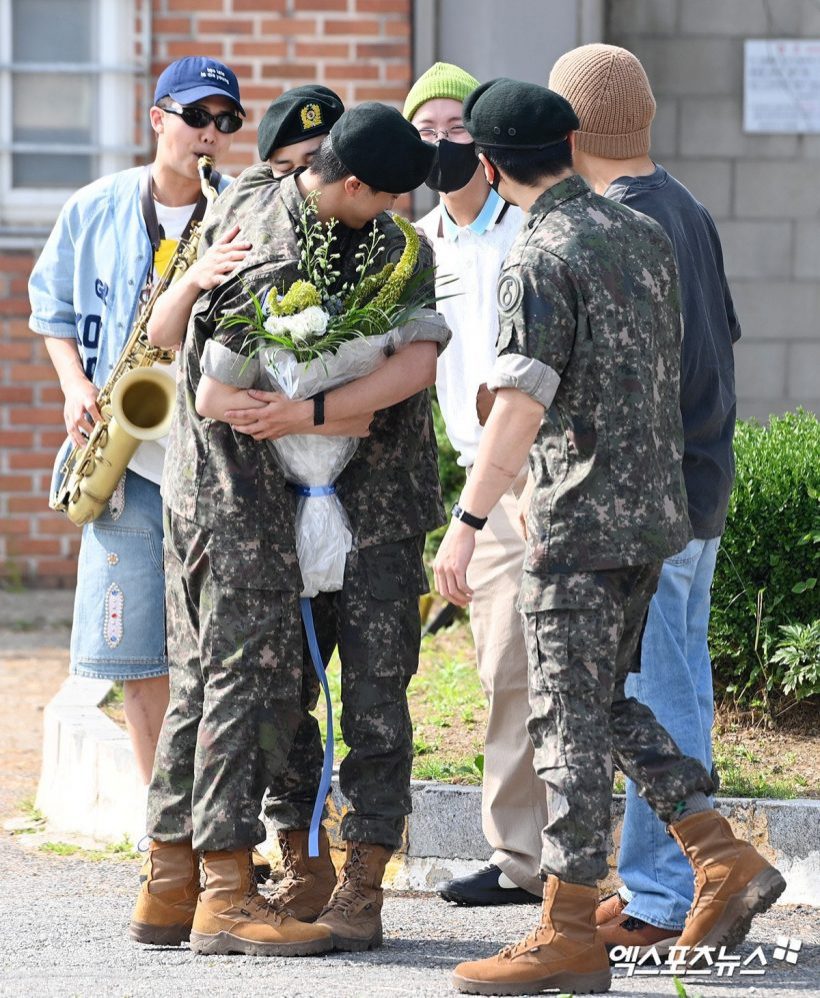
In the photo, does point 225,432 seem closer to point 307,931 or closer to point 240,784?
point 240,784

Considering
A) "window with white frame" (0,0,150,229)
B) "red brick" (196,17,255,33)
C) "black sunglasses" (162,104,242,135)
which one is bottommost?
"black sunglasses" (162,104,242,135)

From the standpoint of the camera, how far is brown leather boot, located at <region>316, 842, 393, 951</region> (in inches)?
167

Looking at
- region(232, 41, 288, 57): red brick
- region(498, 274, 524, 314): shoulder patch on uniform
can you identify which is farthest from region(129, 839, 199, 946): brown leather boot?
region(232, 41, 288, 57): red brick

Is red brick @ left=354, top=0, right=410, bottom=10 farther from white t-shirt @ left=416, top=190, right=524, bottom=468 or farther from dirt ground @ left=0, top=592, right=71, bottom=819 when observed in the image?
white t-shirt @ left=416, top=190, right=524, bottom=468

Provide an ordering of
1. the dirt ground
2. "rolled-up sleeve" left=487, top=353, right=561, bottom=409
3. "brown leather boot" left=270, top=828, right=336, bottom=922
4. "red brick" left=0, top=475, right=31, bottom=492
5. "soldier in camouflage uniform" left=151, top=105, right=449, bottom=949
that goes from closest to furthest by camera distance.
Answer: "rolled-up sleeve" left=487, top=353, right=561, bottom=409 → "soldier in camouflage uniform" left=151, top=105, right=449, bottom=949 → "brown leather boot" left=270, top=828, right=336, bottom=922 → the dirt ground → "red brick" left=0, top=475, right=31, bottom=492

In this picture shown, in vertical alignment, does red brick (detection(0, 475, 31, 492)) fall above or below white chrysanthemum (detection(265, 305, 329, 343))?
below

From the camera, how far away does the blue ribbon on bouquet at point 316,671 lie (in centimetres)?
429

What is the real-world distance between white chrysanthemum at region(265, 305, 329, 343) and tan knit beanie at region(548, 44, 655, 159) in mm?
852

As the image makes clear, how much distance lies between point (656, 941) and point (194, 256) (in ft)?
7.29

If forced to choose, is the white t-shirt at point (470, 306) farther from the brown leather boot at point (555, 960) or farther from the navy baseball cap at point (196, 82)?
the brown leather boot at point (555, 960)

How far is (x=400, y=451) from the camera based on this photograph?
14.3 feet

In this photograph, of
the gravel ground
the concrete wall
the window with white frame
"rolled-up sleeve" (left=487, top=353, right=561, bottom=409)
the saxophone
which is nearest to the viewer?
"rolled-up sleeve" (left=487, top=353, right=561, bottom=409)

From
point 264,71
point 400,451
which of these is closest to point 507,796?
point 400,451

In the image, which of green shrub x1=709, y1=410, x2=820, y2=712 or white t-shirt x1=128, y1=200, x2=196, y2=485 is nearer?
white t-shirt x1=128, y1=200, x2=196, y2=485
